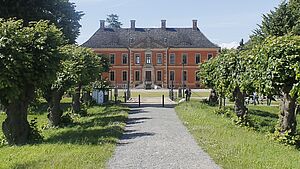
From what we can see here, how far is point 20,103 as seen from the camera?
1582 cm

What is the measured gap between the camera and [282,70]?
582 inches

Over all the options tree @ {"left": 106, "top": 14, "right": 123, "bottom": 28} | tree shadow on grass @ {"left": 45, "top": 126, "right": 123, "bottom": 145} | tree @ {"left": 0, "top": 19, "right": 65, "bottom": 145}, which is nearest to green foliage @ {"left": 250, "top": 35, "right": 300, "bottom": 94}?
tree shadow on grass @ {"left": 45, "top": 126, "right": 123, "bottom": 145}

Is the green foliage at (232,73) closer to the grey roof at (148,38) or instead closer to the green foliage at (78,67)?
the green foliage at (78,67)

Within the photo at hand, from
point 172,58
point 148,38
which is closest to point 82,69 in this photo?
point 172,58

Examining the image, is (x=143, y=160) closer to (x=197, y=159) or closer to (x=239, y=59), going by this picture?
(x=197, y=159)

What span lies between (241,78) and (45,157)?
39.2ft

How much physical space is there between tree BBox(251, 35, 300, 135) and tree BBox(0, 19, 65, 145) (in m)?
6.67

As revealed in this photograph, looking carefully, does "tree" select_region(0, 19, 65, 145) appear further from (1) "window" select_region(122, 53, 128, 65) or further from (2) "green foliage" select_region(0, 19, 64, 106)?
(1) "window" select_region(122, 53, 128, 65)

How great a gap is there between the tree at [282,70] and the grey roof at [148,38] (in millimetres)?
72125

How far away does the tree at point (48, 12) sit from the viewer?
99.2 ft

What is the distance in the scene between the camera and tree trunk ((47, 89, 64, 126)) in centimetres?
2130

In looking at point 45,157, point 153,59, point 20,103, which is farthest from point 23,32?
point 153,59

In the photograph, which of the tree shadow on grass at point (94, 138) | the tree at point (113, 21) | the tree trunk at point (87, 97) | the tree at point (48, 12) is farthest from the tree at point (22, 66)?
the tree at point (113, 21)

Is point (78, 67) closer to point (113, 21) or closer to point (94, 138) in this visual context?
point (94, 138)
